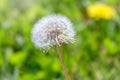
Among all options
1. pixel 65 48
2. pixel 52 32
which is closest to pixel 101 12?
pixel 65 48

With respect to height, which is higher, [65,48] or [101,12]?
[101,12]

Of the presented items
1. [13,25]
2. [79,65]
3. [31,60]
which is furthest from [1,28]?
[79,65]

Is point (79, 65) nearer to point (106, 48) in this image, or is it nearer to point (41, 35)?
point (106, 48)

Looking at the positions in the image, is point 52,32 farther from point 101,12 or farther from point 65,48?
point 101,12

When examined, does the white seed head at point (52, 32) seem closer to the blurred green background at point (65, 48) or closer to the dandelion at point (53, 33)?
the dandelion at point (53, 33)

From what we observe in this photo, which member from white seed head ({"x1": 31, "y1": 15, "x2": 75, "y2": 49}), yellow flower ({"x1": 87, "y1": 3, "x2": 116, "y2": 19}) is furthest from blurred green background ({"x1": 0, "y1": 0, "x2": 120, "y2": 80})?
white seed head ({"x1": 31, "y1": 15, "x2": 75, "y2": 49})

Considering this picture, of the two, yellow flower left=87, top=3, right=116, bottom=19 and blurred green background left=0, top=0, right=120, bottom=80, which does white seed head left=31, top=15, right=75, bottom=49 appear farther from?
yellow flower left=87, top=3, right=116, bottom=19

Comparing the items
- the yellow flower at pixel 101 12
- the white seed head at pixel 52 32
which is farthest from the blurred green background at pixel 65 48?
the white seed head at pixel 52 32
